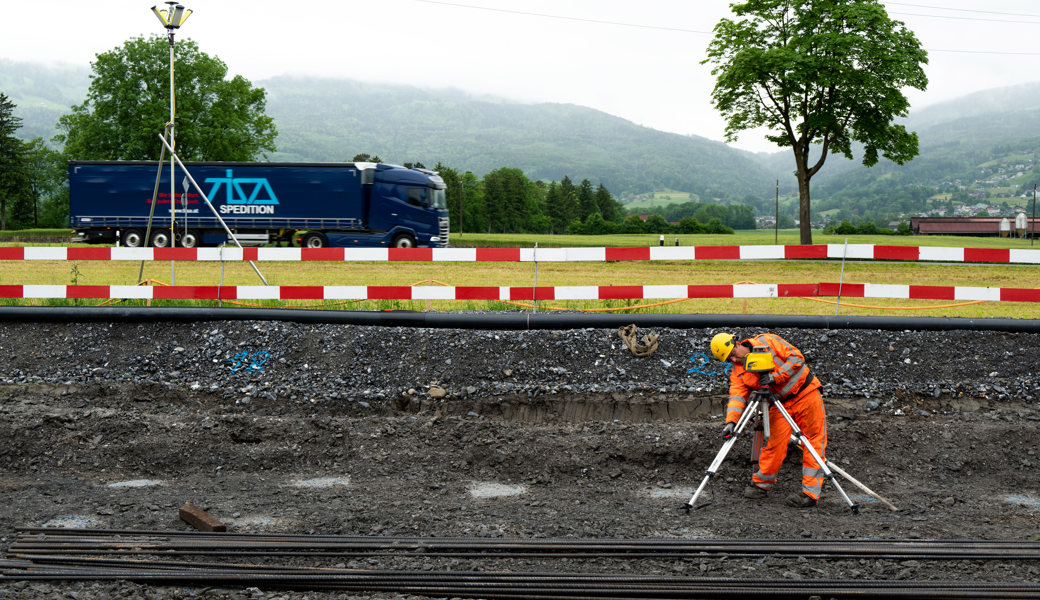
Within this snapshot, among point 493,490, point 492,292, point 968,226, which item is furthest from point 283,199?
point 968,226

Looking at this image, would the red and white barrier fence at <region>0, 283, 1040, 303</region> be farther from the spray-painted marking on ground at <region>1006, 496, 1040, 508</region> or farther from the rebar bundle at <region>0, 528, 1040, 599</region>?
the rebar bundle at <region>0, 528, 1040, 599</region>

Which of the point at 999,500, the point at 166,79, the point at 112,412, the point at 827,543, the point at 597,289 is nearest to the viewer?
the point at 827,543

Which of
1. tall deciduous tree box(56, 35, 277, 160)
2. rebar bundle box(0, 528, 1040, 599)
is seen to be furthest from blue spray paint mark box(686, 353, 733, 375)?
tall deciduous tree box(56, 35, 277, 160)

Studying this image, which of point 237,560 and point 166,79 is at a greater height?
point 166,79

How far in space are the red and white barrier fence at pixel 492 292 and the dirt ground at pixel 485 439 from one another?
0.51 metres

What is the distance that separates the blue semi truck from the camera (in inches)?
1080

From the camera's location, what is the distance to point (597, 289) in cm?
1034

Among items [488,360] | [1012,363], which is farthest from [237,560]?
[1012,363]

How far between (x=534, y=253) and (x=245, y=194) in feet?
67.1

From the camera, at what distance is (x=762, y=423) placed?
719 centimetres

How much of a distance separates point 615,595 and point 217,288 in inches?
305

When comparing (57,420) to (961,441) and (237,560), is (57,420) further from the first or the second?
(961,441)

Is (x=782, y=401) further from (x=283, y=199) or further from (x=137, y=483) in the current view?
(x=283, y=199)

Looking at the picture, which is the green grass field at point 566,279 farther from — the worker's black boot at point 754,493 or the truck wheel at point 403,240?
the truck wheel at point 403,240
